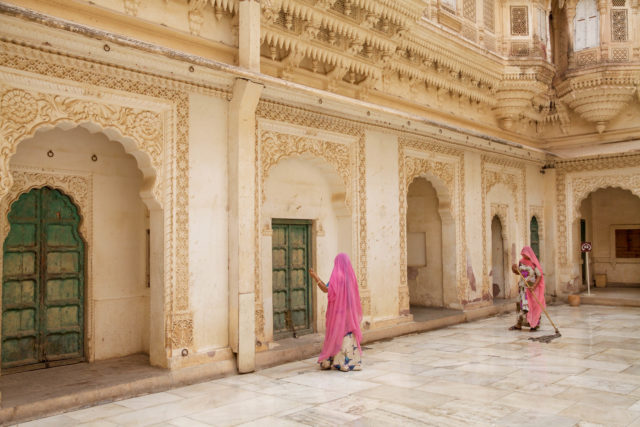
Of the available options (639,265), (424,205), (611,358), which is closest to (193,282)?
(611,358)

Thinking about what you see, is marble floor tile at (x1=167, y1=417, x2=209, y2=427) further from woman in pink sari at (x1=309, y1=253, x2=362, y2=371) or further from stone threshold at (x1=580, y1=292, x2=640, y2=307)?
stone threshold at (x1=580, y1=292, x2=640, y2=307)

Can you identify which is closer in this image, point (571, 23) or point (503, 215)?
point (503, 215)

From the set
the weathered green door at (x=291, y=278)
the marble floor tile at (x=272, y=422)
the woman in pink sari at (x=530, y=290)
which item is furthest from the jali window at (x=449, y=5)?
the marble floor tile at (x=272, y=422)

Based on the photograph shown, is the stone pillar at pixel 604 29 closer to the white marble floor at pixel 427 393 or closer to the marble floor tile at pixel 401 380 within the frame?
the white marble floor at pixel 427 393

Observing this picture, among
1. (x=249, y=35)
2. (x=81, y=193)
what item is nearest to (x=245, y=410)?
(x=81, y=193)

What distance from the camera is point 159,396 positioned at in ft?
17.5

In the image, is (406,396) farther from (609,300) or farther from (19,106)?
(609,300)

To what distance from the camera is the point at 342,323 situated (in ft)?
20.7

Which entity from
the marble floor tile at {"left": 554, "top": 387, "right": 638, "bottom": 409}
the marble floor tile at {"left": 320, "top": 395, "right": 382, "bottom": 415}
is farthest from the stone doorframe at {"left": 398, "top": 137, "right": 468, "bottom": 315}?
the marble floor tile at {"left": 320, "top": 395, "right": 382, "bottom": 415}

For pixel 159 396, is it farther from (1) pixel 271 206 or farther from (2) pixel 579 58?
(2) pixel 579 58

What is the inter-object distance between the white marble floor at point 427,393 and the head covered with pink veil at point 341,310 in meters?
0.35

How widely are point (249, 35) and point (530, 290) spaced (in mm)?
5842

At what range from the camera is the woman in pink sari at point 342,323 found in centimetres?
632

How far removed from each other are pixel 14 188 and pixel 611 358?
282 inches
